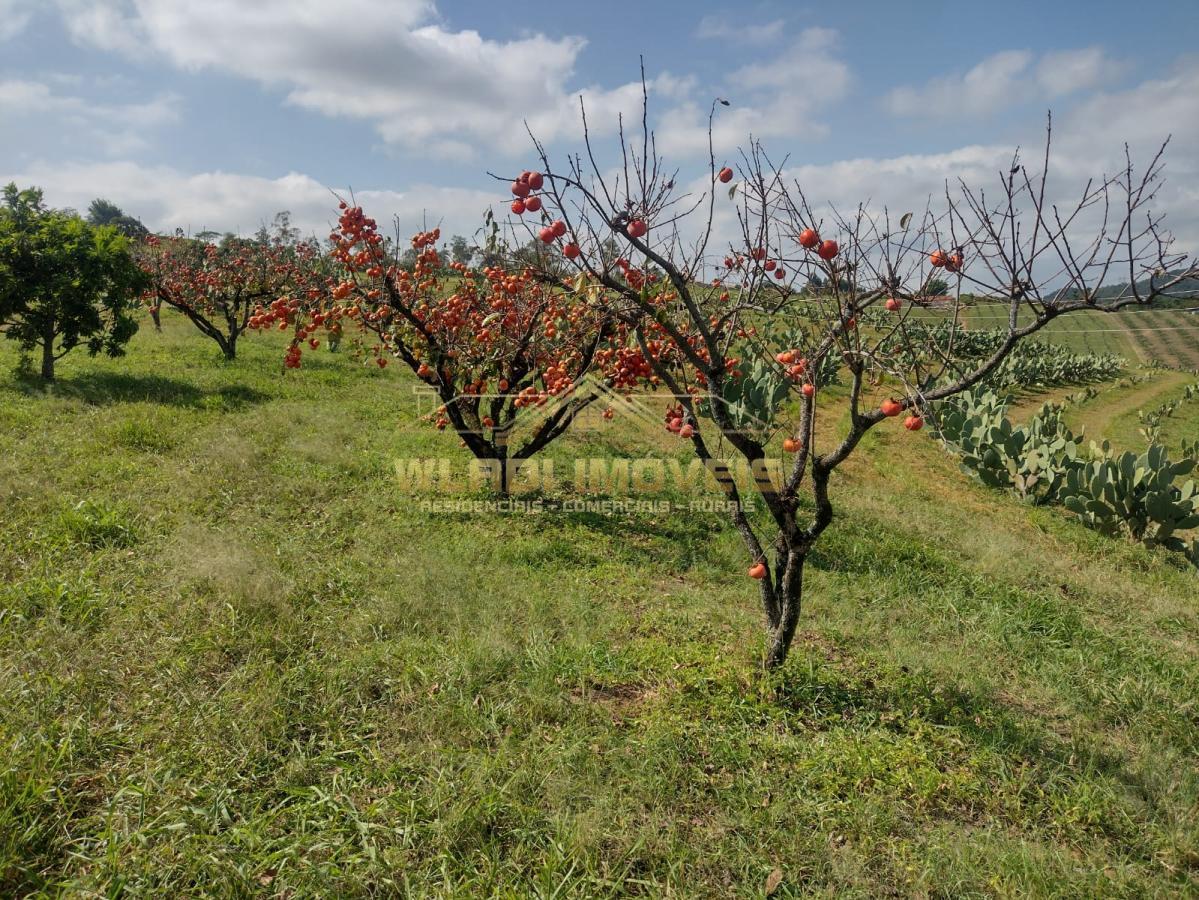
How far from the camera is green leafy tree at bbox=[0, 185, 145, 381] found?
356 inches

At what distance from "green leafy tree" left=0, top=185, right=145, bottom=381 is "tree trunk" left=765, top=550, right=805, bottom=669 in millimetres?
10703

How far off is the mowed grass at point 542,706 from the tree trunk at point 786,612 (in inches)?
6.0

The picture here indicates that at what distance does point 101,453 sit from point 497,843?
256 inches

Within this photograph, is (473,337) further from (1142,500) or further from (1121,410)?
(1121,410)

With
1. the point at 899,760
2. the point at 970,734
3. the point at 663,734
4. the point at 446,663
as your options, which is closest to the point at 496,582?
the point at 446,663

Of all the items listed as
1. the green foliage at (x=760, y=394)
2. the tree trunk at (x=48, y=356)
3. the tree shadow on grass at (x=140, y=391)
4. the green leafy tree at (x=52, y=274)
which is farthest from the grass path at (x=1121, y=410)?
the tree trunk at (x=48, y=356)

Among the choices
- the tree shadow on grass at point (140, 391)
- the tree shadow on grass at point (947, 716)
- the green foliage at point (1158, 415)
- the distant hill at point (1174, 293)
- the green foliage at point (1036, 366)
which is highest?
the green foliage at point (1036, 366)

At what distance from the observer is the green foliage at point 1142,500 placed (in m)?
6.69

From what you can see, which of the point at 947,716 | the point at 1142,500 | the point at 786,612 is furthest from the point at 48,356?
the point at 1142,500

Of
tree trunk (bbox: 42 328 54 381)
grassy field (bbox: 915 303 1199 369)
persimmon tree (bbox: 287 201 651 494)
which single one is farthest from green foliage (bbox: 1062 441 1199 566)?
grassy field (bbox: 915 303 1199 369)

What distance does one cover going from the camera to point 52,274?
9273 millimetres

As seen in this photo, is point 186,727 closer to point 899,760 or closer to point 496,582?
point 496,582

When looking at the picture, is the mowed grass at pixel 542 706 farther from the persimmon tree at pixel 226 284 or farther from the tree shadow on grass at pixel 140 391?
the persimmon tree at pixel 226 284

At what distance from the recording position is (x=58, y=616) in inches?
144
